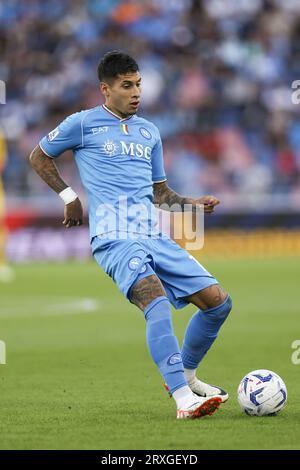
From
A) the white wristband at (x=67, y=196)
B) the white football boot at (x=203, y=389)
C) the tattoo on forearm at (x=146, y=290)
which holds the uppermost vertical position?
the white wristband at (x=67, y=196)

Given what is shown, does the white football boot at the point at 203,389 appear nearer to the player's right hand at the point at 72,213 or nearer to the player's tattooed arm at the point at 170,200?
the player's tattooed arm at the point at 170,200

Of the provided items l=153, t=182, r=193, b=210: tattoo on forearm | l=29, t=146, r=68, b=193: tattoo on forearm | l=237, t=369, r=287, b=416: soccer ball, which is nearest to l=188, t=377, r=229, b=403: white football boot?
l=237, t=369, r=287, b=416: soccer ball

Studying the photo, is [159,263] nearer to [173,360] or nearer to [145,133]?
[173,360]

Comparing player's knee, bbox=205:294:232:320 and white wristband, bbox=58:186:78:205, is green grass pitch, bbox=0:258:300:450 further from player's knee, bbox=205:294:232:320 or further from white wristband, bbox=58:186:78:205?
white wristband, bbox=58:186:78:205

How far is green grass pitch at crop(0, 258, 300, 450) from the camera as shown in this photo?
5645mm

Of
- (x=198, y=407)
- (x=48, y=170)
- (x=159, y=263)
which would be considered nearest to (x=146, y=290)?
(x=159, y=263)

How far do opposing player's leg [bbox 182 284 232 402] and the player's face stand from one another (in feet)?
4.13

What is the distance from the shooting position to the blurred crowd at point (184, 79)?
23.0m

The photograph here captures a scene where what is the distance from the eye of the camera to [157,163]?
7.07 m

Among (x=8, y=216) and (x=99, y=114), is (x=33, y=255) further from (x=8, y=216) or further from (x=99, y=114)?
(x=99, y=114)

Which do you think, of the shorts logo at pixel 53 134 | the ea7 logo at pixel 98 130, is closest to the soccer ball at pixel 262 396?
the ea7 logo at pixel 98 130

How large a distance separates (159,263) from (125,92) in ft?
3.62

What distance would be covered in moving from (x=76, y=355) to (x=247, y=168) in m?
13.8
